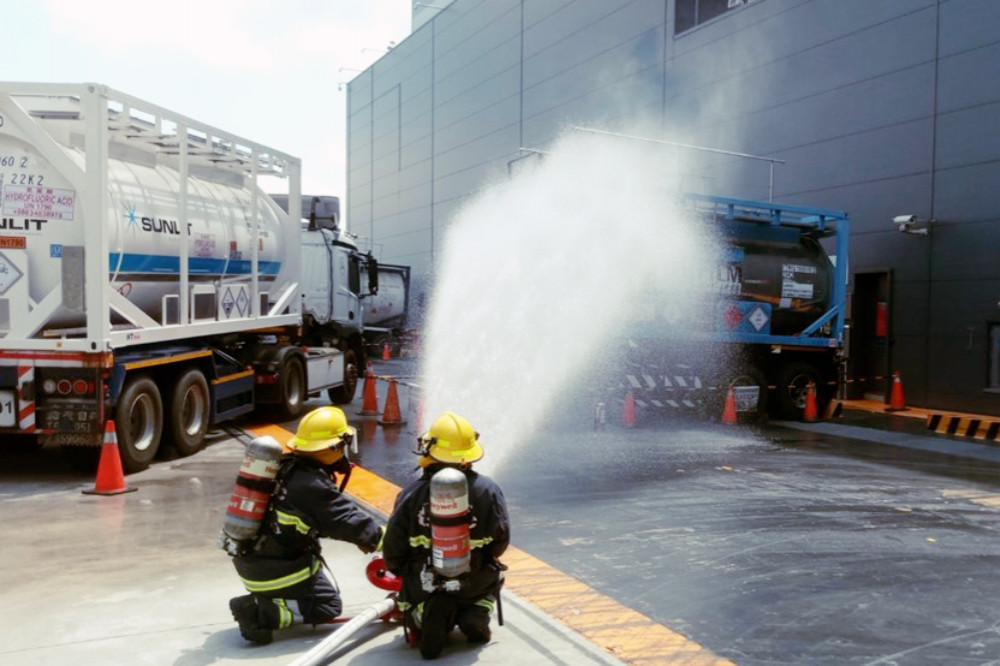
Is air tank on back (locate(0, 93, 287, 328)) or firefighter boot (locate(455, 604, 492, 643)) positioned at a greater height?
air tank on back (locate(0, 93, 287, 328))

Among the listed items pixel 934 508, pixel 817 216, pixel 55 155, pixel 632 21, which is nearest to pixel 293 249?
pixel 55 155

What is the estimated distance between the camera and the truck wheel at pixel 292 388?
13.0 meters

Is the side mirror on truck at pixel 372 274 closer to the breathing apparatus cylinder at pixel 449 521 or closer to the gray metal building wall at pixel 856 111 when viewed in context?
the gray metal building wall at pixel 856 111

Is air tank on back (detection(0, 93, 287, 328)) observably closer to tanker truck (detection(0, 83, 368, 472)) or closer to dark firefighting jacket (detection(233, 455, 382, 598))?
tanker truck (detection(0, 83, 368, 472))

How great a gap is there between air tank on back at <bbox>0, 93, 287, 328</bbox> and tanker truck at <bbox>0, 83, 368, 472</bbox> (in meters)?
0.02

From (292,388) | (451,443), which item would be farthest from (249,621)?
(292,388)

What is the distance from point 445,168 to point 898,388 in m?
24.5

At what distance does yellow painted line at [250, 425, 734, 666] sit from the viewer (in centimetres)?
445

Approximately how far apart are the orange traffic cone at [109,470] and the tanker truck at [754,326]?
285 inches

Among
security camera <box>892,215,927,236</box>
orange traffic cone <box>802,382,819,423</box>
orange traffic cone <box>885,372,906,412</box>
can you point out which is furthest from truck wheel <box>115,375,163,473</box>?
security camera <box>892,215,927,236</box>

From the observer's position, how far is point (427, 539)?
426cm

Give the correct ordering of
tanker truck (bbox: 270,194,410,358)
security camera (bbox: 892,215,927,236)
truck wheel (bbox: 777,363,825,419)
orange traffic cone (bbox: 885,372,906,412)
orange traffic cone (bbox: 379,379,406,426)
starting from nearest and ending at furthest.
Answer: orange traffic cone (bbox: 379,379,406,426) → truck wheel (bbox: 777,363,825,419) → security camera (bbox: 892,215,927,236) → orange traffic cone (bbox: 885,372,906,412) → tanker truck (bbox: 270,194,410,358)

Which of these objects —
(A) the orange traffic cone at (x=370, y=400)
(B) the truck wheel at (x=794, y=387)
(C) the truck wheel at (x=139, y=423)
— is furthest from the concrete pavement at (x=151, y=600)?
(B) the truck wheel at (x=794, y=387)

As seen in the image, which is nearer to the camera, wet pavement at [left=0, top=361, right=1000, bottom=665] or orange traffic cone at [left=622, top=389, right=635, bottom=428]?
wet pavement at [left=0, top=361, right=1000, bottom=665]
